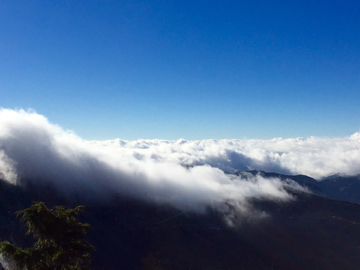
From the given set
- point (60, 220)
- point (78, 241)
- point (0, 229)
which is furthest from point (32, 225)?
point (0, 229)

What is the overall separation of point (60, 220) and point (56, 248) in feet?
8.25

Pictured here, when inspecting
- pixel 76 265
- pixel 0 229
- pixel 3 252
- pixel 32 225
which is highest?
pixel 32 225

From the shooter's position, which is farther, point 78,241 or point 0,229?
point 0,229

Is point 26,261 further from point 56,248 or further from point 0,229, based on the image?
point 0,229

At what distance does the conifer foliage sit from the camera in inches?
765

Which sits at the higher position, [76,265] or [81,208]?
[81,208]

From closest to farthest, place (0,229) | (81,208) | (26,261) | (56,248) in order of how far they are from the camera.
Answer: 1. (26,261)
2. (56,248)
3. (81,208)
4. (0,229)

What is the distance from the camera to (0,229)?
19000 centimetres

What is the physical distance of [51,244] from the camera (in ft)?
70.0

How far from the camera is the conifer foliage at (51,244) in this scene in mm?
19438

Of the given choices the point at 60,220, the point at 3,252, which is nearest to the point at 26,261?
the point at 3,252

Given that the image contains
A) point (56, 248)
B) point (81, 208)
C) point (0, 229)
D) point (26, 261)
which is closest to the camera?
point (26, 261)

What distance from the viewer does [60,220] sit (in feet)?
72.5

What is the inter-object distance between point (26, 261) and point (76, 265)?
4.45m
